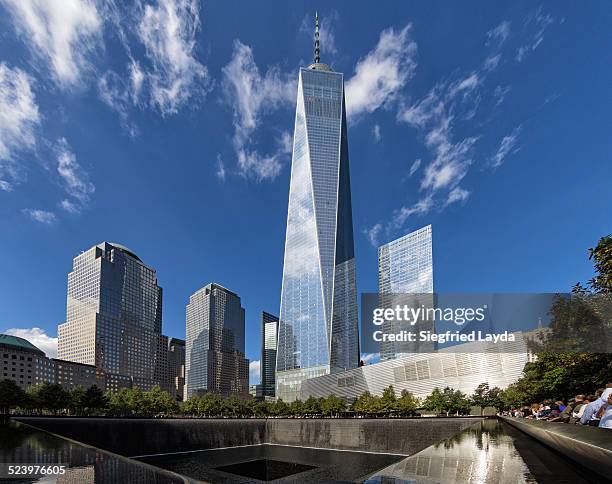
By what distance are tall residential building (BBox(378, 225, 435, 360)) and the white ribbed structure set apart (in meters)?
36.5

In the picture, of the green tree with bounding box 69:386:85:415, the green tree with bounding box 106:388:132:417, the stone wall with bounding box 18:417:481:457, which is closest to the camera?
the stone wall with bounding box 18:417:481:457

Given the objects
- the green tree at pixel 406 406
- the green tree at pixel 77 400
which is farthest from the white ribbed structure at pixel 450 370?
the green tree at pixel 77 400

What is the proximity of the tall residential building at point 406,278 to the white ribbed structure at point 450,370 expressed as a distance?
36.5 m

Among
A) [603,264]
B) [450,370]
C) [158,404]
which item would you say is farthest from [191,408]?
[603,264]

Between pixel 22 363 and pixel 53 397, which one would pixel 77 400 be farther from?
pixel 22 363

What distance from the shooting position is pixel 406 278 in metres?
183

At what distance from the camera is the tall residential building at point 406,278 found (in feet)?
555

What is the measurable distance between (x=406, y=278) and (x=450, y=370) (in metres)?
79.2

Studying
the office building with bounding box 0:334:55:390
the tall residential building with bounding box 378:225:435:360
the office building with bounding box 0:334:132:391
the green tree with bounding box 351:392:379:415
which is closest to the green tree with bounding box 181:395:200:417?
the green tree with bounding box 351:392:379:415

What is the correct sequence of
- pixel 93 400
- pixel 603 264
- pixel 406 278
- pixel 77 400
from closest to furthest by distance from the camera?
pixel 603 264 < pixel 77 400 < pixel 93 400 < pixel 406 278

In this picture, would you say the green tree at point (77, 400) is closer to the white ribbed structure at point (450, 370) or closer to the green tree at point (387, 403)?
the green tree at point (387, 403)

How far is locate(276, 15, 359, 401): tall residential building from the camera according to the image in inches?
6368

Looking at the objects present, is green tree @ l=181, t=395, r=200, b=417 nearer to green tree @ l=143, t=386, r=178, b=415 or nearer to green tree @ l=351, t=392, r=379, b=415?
green tree @ l=143, t=386, r=178, b=415

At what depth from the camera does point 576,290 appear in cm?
2623
